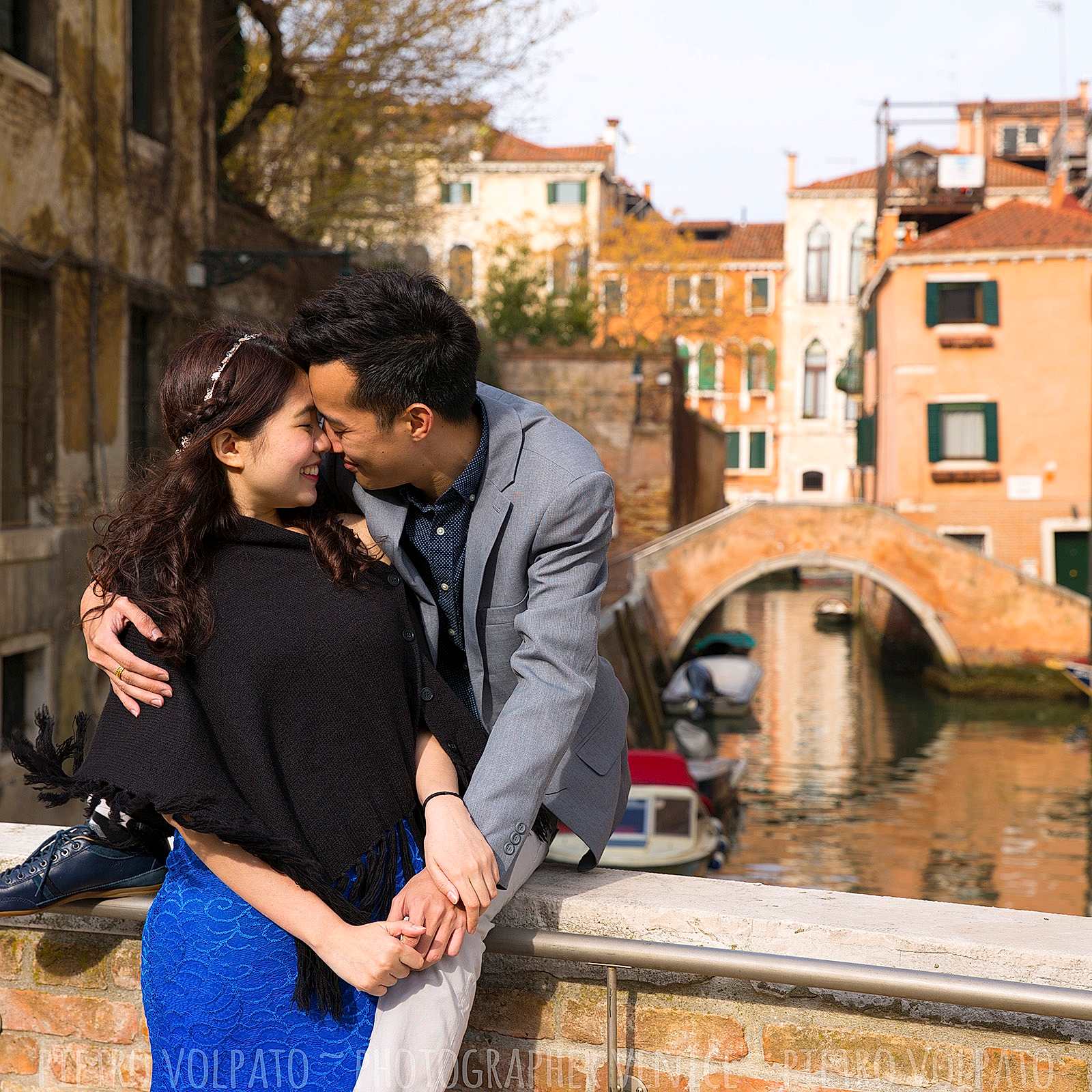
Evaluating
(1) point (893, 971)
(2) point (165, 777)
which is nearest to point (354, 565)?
(2) point (165, 777)

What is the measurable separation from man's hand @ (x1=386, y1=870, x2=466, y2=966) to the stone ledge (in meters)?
0.34

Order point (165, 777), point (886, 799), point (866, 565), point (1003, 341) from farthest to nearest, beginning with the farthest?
point (1003, 341) → point (866, 565) → point (886, 799) → point (165, 777)

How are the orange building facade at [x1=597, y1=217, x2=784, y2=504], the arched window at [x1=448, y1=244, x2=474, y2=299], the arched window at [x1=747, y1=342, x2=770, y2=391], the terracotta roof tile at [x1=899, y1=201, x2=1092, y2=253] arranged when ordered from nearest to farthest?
1. the arched window at [x1=448, y1=244, x2=474, y2=299]
2. the terracotta roof tile at [x1=899, y1=201, x2=1092, y2=253]
3. the orange building facade at [x1=597, y1=217, x2=784, y2=504]
4. the arched window at [x1=747, y1=342, x2=770, y2=391]

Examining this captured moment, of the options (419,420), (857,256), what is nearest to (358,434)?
(419,420)

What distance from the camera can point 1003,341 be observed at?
72.2 feet

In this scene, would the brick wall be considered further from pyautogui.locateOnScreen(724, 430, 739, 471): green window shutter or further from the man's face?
pyautogui.locateOnScreen(724, 430, 739, 471): green window shutter

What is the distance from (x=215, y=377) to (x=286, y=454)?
0.14 meters

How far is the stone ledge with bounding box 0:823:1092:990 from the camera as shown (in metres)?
1.87

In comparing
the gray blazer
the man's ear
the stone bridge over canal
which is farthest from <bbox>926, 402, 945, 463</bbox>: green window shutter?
the man's ear

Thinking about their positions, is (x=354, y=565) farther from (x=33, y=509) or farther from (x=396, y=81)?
(x=396, y=81)

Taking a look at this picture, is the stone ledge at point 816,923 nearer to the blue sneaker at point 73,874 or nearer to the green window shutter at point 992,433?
the blue sneaker at point 73,874

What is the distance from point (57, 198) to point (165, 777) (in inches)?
274

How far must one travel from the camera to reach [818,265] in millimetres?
36438

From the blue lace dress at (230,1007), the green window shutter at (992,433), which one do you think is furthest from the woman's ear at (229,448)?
the green window shutter at (992,433)
